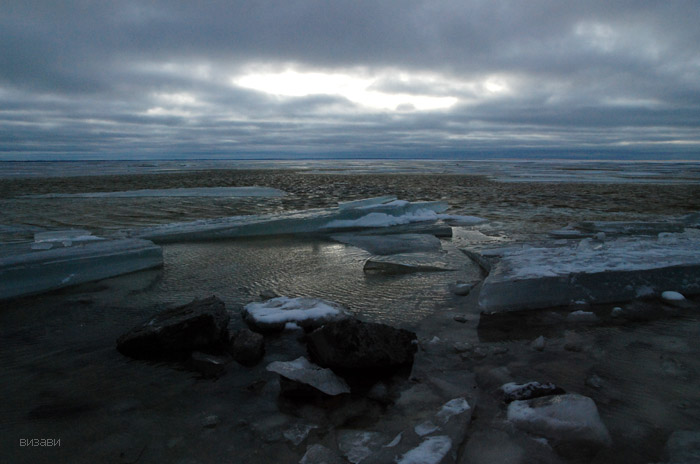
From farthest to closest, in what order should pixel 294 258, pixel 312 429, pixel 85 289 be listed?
1. pixel 294 258
2. pixel 85 289
3. pixel 312 429

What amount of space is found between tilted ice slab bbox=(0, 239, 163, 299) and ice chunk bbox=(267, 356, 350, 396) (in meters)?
3.54

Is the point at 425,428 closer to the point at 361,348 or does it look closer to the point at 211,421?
the point at 361,348

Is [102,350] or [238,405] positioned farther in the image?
[102,350]

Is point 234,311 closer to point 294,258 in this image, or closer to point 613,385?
point 294,258

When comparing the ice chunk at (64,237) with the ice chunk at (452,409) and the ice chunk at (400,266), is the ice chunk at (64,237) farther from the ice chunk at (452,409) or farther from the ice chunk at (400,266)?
the ice chunk at (452,409)

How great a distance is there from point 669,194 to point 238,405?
18.4 m

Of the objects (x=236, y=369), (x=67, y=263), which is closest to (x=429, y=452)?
(x=236, y=369)

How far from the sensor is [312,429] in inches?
88.7

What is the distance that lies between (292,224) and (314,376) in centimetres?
543

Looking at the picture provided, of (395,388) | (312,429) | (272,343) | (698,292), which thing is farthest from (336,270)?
(698,292)

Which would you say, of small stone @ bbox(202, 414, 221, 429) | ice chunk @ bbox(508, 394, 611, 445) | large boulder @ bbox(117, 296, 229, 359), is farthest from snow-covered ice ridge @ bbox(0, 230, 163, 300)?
ice chunk @ bbox(508, 394, 611, 445)

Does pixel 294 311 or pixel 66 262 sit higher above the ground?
pixel 66 262

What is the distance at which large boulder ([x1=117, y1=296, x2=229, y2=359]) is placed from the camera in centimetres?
303

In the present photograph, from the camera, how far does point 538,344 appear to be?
315 centimetres
